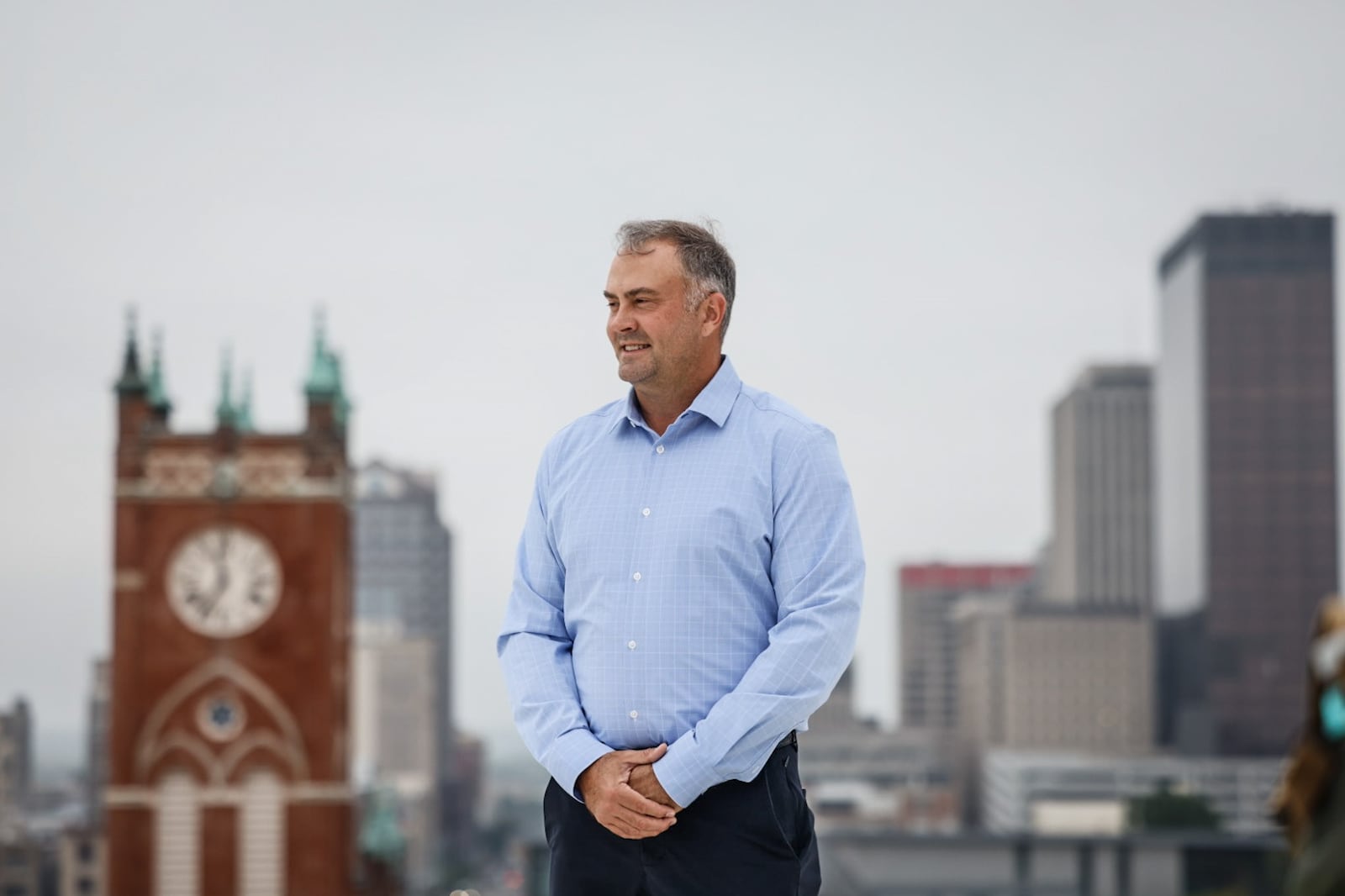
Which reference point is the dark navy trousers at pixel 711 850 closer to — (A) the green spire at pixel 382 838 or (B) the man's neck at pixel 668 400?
(B) the man's neck at pixel 668 400

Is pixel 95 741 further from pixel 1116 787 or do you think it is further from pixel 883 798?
pixel 883 798

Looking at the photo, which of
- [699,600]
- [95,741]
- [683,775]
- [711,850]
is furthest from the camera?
[95,741]

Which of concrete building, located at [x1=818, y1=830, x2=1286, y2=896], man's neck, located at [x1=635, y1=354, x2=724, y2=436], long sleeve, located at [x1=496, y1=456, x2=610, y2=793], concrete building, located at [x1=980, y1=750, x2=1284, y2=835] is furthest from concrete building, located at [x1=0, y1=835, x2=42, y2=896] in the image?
concrete building, located at [x1=980, y1=750, x2=1284, y2=835]

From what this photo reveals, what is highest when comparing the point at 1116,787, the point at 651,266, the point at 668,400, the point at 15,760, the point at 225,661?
the point at 651,266

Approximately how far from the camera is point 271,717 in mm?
42781

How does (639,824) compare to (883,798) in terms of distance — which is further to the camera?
(883,798)

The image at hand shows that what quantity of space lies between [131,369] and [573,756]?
39.8m

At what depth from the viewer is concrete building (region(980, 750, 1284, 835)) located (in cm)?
14250

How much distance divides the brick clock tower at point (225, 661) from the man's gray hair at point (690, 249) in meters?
38.1

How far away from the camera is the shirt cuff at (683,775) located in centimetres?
430

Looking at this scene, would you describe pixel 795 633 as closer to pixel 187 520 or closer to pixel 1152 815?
pixel 187 520

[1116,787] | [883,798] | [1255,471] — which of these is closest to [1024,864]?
Answer: [1116,787]

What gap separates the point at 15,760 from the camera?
8650 cm

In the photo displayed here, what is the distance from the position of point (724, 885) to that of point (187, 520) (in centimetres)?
3934
